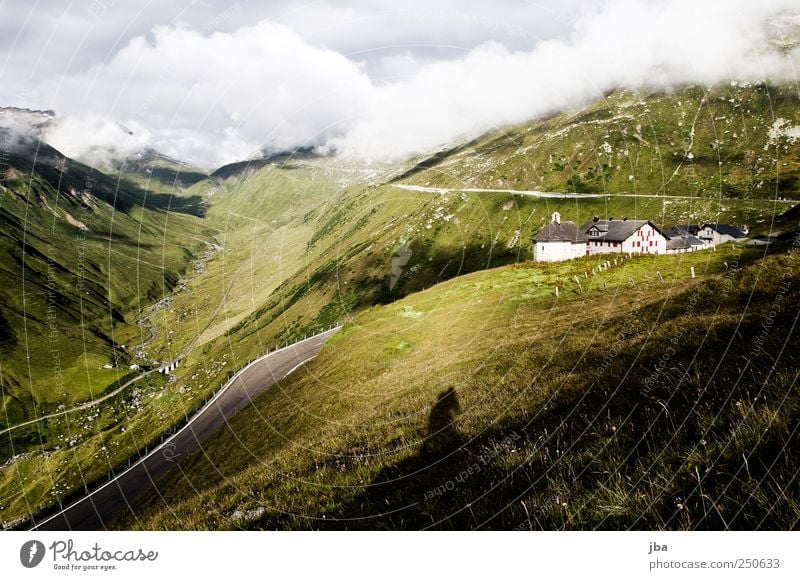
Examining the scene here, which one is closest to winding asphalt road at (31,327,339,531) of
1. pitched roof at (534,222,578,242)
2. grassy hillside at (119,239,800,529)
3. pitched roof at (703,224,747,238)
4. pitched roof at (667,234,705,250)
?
grassy hillside at (119,239,800,529)

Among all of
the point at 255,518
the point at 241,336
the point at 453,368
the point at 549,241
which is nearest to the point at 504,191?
the point at 549,241

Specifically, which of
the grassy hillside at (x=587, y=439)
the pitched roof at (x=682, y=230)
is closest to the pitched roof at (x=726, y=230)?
the pitched roof at (x=682, y=230)

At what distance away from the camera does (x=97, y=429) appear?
139875 millimetres

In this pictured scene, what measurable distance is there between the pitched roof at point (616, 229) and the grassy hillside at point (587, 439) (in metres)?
82.8

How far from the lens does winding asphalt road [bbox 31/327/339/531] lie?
66.9 metres

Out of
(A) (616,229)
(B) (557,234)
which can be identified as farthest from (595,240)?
(B) (557,234)

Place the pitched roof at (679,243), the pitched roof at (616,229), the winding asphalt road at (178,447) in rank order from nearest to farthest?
1. the winding asphalt road at (178,447)
2. the pitched roof at (616,229)
3. the pitched roof at (679,243)

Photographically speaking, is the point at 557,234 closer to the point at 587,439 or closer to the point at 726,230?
the point at 726,230

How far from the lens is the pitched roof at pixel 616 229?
297 ft

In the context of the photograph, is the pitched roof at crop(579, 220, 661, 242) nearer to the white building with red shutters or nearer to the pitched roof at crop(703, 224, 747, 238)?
the white building with red shutters

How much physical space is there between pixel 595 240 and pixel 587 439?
322 ft

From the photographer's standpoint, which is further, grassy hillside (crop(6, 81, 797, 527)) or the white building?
the white building

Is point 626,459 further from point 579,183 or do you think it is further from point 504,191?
point 579,183

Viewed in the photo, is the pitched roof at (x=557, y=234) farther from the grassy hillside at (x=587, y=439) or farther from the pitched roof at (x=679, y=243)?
the grassy hillside at (x=587, y=439)
